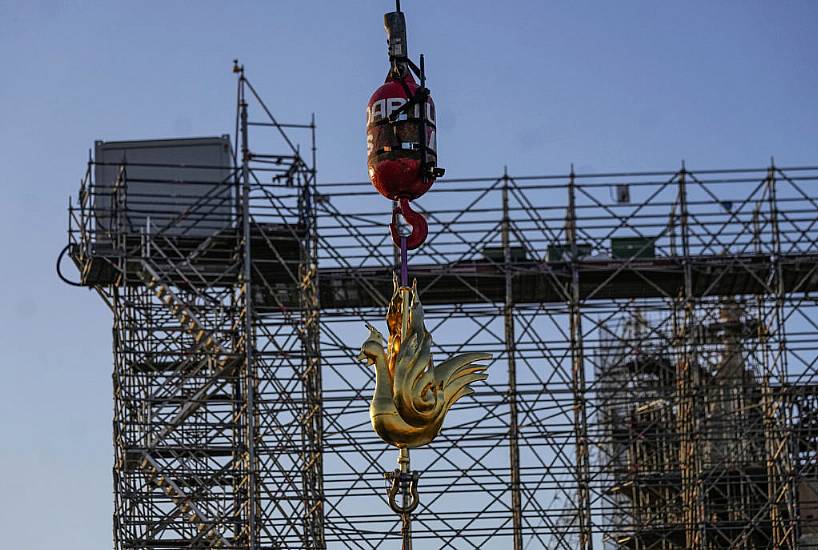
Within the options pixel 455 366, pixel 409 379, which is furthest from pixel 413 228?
pixel 409 379

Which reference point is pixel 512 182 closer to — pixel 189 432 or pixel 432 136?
pixel 189 432

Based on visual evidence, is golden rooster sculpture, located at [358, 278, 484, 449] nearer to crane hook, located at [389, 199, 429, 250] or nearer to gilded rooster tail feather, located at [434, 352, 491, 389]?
gilded rooster tail feather, located at [434, 352, 491, 389]

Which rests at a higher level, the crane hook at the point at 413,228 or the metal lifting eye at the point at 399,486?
the crane hook at the point at 413,228

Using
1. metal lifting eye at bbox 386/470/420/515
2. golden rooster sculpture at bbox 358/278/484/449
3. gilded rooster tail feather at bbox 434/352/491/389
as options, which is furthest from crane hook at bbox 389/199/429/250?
metal lifting eye at bbox 386/470/420/515

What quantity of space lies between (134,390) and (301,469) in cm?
283

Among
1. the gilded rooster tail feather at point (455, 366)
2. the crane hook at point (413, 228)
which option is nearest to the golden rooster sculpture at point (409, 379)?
the gilded rooster tail feather at point (455, 366)

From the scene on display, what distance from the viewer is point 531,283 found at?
31.2 m

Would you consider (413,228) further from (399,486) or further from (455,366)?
(399,486)

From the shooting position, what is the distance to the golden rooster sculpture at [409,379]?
1178 cm

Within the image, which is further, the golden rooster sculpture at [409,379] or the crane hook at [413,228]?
the crane hook at [413,228]

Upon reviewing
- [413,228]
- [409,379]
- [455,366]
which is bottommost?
[409,379]

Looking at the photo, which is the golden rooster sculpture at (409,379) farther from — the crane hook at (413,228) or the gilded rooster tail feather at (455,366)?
the crane hook at (413,228)

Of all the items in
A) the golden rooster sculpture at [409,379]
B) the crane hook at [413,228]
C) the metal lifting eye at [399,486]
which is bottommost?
the metal lifting eye at [399,486]

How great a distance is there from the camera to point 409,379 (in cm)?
1181
